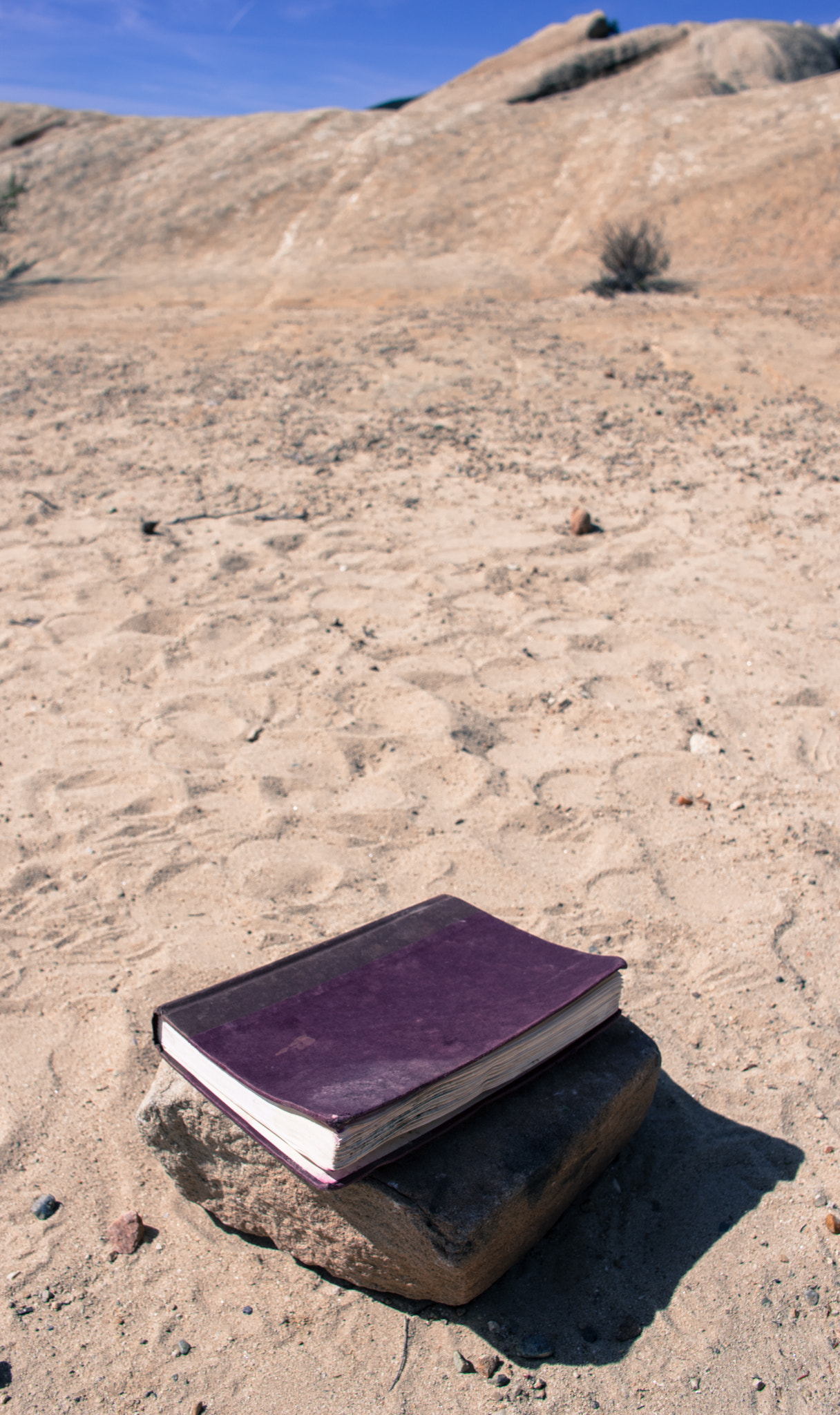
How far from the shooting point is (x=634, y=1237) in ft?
5.00

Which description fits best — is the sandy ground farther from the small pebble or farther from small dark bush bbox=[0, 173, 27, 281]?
small dark bush bbox=[0, 173, 27, 281]

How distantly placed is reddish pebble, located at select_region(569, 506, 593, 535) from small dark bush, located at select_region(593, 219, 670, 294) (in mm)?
4737

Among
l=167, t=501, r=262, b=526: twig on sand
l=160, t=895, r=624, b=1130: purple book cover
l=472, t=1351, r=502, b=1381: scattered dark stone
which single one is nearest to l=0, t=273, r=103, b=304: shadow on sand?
l=167, t=501, r=262, b=526: twig on sand

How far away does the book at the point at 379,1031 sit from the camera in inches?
49.8

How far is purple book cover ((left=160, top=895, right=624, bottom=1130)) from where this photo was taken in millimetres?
1308

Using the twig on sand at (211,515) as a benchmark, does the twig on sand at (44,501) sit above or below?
above

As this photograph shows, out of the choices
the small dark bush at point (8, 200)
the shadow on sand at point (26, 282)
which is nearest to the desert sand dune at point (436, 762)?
the shadow on sand at point (26, 282)

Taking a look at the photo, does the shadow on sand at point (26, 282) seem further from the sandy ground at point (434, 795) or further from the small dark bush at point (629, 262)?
the small dark bush at point (629, 262)

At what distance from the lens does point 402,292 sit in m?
8.76

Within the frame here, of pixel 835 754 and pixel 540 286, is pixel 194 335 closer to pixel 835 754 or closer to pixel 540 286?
pixel 540 286

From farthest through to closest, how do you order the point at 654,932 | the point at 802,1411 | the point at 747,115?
1. the point at 747,115
2. the point at 654,932
3. the point at 802,1411

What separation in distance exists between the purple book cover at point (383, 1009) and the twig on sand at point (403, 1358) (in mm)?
414

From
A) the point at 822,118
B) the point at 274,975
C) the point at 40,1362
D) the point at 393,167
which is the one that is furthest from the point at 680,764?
the point at 393,167

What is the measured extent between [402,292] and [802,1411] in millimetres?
8995
